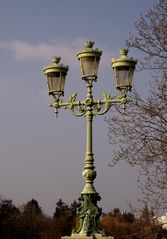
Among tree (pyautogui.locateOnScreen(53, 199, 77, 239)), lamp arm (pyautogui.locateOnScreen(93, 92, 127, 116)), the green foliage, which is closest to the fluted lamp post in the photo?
lamp arm (pyautogui.locateOnScreen(93, 92, 127, 116))

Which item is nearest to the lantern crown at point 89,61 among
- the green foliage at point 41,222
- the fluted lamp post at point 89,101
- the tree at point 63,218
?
the fluted lamp post at point 89,101

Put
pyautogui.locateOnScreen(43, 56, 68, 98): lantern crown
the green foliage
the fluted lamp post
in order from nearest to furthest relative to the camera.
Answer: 1. the fluted lamp post
2. pyautogui.locateOnScreen(43, 56, 68, 98): lantern crown
3. the green foliage

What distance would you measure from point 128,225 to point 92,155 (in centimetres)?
7370

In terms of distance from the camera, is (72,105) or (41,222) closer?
(72,105)

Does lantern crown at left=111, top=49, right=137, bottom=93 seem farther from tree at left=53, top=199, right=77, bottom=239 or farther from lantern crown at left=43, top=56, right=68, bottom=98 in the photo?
tree at left=53, top=199, right=77, bottom=239

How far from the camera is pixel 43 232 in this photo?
293 feet

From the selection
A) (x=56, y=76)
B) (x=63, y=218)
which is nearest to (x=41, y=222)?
(x=63, y=218)

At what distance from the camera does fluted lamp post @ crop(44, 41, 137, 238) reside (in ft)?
32.3

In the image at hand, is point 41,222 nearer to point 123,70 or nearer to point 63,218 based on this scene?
point 63,218

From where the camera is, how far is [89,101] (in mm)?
10492

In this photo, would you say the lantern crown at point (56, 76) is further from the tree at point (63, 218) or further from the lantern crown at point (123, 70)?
the tree at point (63, 218)

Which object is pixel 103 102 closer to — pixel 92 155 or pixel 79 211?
pixel 92 155

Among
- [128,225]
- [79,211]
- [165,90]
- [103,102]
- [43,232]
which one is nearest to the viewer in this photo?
[79,211]

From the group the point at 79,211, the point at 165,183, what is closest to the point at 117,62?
the point at 79,211
